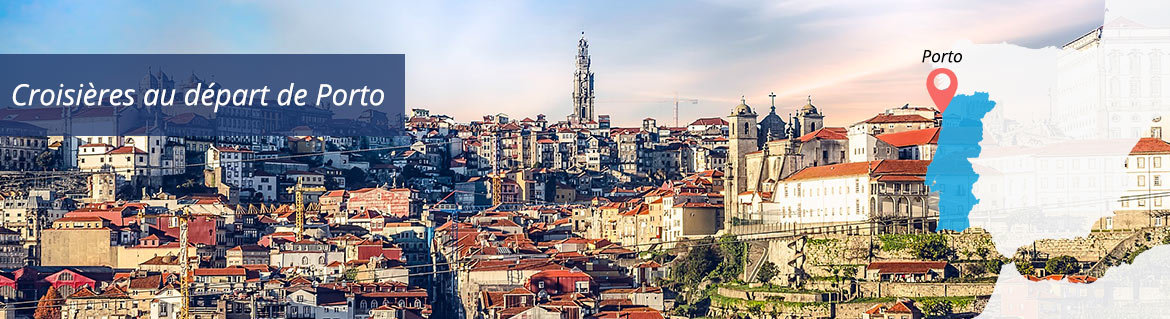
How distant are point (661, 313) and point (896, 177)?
12.9 ft

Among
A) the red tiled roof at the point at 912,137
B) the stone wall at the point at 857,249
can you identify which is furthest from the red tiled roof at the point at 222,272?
the red tiled roof at the point at 912,137

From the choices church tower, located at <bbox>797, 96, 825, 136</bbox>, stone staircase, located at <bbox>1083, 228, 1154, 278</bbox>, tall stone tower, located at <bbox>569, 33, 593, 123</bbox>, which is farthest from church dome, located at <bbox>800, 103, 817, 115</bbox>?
tall stone tower, located at <bbox>569, 33, 593, 123</bbox>

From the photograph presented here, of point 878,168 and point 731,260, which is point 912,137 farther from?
point 731,260

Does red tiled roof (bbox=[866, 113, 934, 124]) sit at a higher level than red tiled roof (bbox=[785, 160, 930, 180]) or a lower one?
higher

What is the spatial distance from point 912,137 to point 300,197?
524 inches

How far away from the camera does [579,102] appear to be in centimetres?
5331

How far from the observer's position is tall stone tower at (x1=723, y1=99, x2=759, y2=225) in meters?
28.8

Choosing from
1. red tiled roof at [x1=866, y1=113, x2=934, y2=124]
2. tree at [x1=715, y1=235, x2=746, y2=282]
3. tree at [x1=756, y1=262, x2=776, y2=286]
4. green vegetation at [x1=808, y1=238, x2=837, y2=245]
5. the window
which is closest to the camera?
green vegetation at [x1=808, y1=238, x2=837, y2=245]

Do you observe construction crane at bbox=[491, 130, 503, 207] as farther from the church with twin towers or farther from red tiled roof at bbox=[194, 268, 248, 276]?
red tiled roof at bbox=[194, 268, 248, 276]

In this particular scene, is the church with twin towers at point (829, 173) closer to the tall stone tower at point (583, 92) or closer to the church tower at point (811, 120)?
the church tower at point (811, 120)

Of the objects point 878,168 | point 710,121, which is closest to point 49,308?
point 878,168

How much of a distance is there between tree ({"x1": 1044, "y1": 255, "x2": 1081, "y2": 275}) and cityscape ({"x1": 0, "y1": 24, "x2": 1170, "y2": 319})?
0.09 feet

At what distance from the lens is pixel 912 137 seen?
2772 centimetres

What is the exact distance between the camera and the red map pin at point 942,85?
71.4ft
